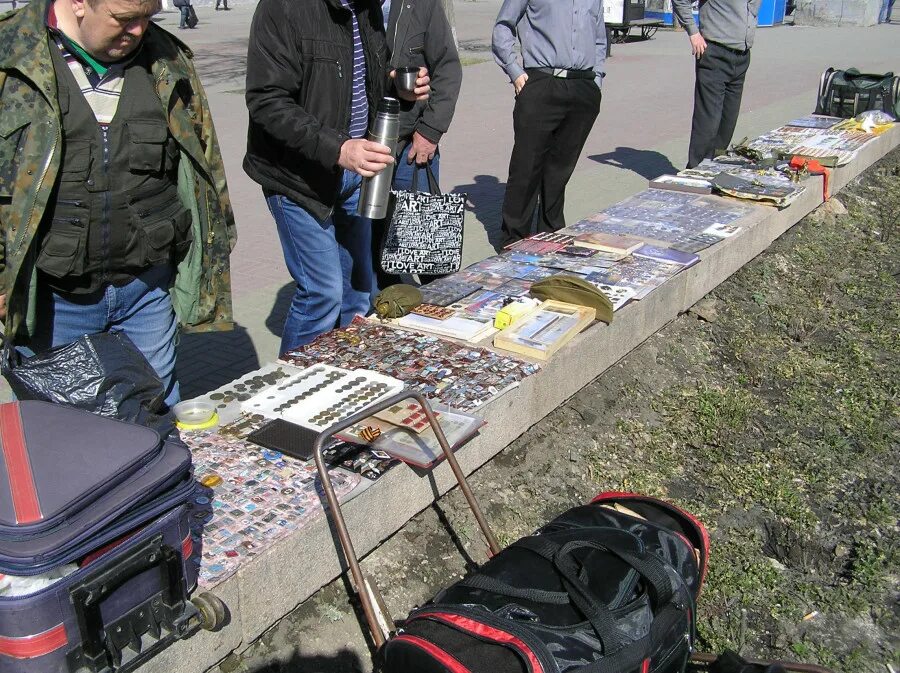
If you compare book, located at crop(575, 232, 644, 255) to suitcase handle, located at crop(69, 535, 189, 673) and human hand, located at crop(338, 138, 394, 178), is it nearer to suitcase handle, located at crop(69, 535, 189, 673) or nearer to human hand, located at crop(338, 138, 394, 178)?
human hand, located at crop(338, 138, 394, 178)

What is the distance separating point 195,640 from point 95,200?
1441mm

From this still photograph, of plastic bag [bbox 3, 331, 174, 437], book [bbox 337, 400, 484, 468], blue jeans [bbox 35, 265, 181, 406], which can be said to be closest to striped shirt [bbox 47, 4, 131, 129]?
blue jeans [bbox 35, 265, 181, 406]

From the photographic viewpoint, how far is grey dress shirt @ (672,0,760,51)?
754 cm

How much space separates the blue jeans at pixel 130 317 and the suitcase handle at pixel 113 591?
115 centimetres

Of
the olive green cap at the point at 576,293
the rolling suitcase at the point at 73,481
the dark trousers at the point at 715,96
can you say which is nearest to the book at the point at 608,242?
the olive green cap at the point at 576,293

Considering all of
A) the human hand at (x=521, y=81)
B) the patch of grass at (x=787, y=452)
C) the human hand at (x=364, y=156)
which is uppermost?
the human hand at (x=364, y=156)

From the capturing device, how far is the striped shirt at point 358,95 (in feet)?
12.6

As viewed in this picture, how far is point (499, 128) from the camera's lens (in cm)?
1148

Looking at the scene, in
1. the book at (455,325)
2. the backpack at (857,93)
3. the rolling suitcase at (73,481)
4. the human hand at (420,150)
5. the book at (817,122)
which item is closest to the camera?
the rolling suitcase at (73,481)

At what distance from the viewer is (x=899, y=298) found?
6.49 meters

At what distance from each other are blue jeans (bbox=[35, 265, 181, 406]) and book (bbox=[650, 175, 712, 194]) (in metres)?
4.53

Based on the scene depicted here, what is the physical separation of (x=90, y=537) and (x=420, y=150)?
3.10 meters

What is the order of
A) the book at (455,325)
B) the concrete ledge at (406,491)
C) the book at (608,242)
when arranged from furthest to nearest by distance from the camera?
the book at (608,242)
the book at (455,325)
the concrete ledge at (406,491)

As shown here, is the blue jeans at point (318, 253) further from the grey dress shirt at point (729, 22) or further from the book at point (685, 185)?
the grey dress shirt at point (729, 22)
